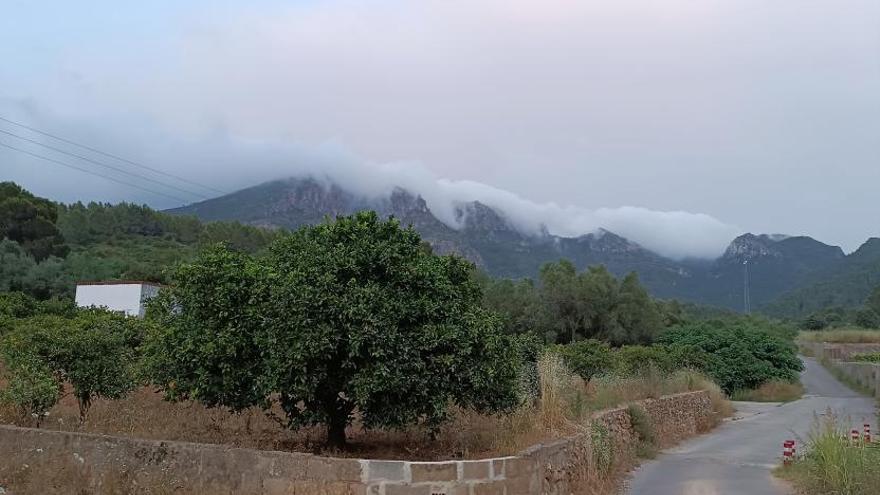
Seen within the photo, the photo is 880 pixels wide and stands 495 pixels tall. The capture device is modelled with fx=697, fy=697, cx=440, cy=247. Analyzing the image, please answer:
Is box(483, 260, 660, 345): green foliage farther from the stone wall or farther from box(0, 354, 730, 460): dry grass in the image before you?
the stone wall

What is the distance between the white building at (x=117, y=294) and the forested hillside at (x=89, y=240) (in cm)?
466

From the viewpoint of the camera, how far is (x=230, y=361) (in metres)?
9.19

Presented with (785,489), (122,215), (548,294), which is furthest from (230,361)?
(122,215)

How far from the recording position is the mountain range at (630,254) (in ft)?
337

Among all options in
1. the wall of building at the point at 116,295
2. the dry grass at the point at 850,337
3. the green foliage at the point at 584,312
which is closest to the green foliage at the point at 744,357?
the green foliage at the point at 584,312

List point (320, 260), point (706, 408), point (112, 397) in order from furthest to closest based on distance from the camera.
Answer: point (706, 408) → point (112, 397) → point (320, 260)

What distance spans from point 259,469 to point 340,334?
69.5 inches

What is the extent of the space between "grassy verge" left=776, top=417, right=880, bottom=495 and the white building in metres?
33.3

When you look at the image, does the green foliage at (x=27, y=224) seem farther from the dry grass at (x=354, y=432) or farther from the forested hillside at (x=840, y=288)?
the forested hillside at (x=840, y=288)

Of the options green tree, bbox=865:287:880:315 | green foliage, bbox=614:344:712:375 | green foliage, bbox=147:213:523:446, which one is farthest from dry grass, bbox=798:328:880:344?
green foliage, bbox=147:213:523:446

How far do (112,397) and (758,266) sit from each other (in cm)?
15011

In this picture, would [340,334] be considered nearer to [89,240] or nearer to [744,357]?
[744,357]

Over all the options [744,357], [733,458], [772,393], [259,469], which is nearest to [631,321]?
[744,357]

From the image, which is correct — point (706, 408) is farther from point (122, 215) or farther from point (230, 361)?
point (122, 215)
